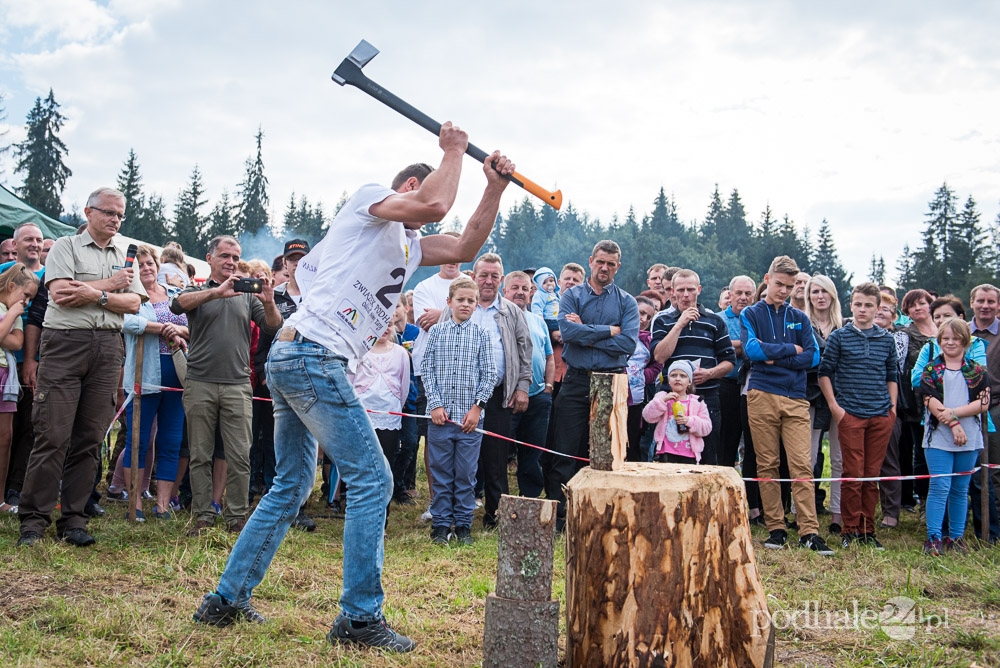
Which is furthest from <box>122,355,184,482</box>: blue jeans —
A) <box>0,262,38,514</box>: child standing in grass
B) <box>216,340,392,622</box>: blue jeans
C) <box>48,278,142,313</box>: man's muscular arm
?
<box>216,340,392,622</box>: blue jeans

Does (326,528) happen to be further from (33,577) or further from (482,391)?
(33,577)

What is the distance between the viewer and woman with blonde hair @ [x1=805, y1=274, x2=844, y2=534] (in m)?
7.23

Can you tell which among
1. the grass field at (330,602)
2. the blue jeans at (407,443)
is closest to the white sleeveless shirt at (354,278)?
the grass field at (330,602)

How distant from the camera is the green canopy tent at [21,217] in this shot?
11422mm

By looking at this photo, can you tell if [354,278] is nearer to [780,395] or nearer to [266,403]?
[266,403]

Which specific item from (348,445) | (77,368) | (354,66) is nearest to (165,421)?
(77,368)

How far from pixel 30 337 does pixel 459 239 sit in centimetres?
419

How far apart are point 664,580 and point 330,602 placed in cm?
190

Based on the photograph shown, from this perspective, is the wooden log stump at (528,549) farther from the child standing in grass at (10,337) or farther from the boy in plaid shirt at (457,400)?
the child standing in grass at (10,337)

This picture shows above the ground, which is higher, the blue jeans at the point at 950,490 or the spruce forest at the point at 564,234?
the spruce forest at the point at 564,234

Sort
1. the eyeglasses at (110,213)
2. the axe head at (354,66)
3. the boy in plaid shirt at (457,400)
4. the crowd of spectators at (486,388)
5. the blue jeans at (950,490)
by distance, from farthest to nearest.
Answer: the boy in plaid shirt at (457,400), the blue jeans at (950,490), the crowd of spectators at (486,388), the eyeglasses at (110,213), the axe head at (354,66)

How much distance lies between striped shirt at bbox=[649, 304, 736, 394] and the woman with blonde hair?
0.78 m

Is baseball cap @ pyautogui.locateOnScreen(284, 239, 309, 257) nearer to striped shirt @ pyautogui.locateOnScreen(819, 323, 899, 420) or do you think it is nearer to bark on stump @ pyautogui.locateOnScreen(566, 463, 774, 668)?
striped shirt @ pyautogui.locateOnScreen(819, 323, 899, 420)

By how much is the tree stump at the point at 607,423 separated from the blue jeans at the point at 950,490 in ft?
13.0
